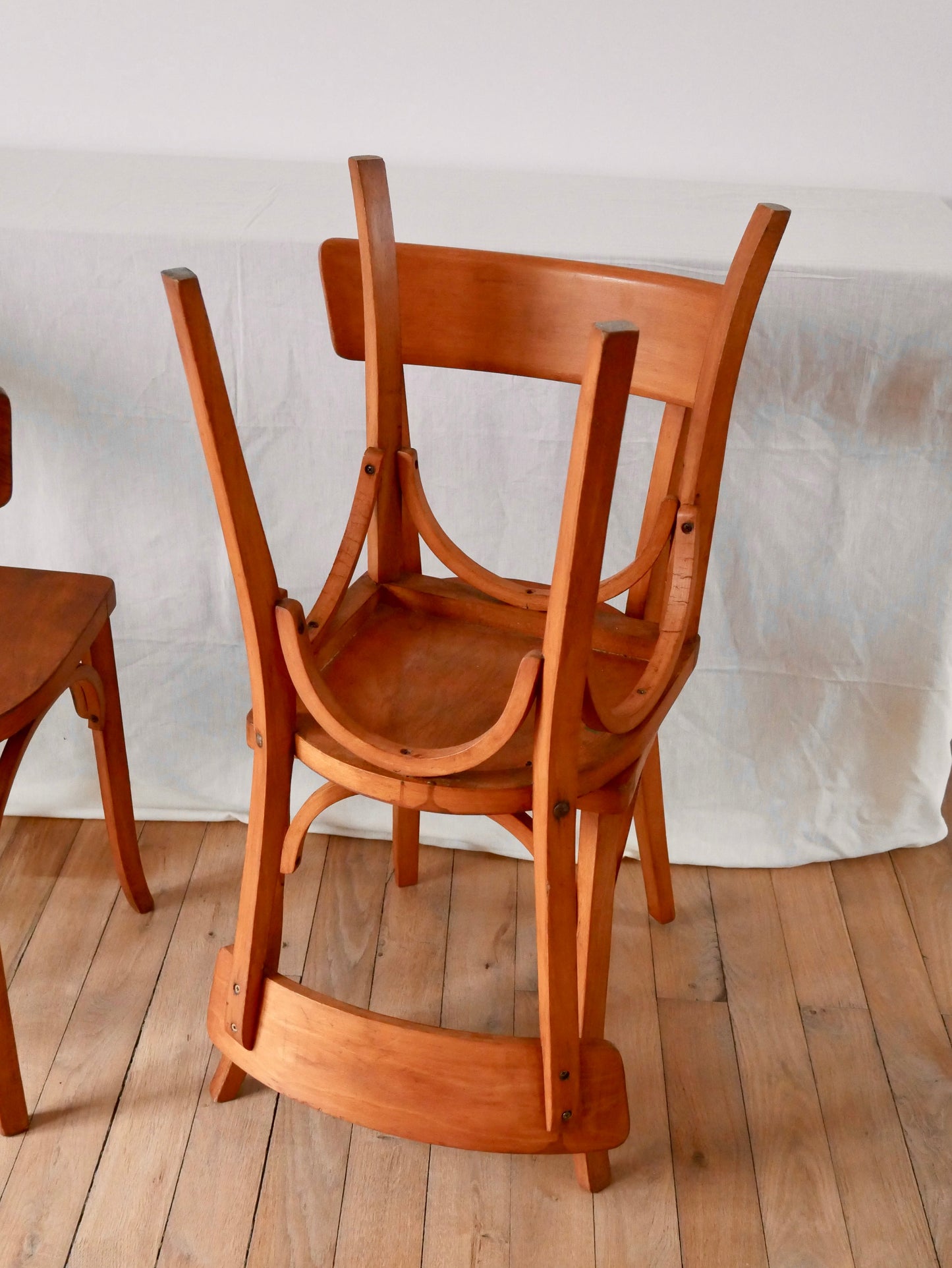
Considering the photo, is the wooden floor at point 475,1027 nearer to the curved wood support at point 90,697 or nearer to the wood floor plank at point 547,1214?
the wood floor plank at point 547,1214

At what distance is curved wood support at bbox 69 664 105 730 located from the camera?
1226 mm

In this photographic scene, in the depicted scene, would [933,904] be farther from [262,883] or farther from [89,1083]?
[89,1083]

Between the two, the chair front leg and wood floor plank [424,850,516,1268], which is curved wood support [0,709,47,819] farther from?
wood floor plank [424,850,516,1268]

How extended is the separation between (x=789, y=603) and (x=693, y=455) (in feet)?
1.58

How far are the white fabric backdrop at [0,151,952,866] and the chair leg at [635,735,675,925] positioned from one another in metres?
0.13

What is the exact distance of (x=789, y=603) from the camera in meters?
1.41

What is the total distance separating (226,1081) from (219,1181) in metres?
0.10

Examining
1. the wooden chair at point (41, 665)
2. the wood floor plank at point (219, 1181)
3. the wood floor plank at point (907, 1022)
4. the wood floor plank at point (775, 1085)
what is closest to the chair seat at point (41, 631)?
the wooden chair at point (41, 665)

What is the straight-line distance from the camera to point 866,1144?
3.87ft

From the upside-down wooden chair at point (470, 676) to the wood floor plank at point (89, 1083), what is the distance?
5.3 inches

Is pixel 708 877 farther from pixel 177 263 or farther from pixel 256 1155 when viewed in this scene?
pixel 177 263

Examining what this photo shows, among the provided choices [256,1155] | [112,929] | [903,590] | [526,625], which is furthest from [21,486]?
[903,590]

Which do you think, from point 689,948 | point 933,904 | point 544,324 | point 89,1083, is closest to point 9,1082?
point 89,1083

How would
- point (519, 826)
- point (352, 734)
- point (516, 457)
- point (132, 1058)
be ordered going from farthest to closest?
point (516, 457)
point (132, 1058)
point (519, 826)
point (352, 734)
